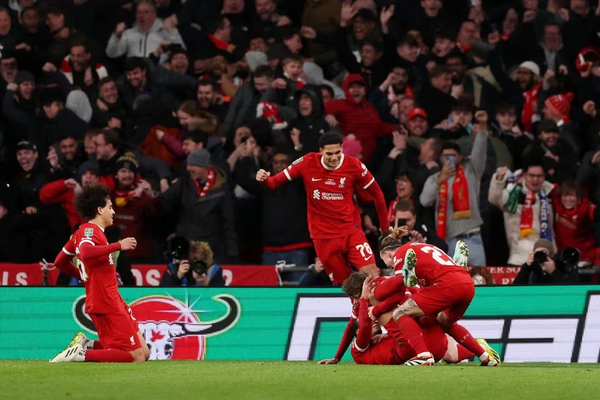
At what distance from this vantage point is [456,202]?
16906mm

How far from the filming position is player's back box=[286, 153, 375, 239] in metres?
14.1

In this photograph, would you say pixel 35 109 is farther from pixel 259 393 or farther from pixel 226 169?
pixel 259 393

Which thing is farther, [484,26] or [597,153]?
[484,26]

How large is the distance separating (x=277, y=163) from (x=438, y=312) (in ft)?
17.4

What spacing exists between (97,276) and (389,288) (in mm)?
2928

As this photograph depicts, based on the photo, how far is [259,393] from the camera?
8758mm

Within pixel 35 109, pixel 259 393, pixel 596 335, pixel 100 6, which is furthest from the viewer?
pixel 100 6

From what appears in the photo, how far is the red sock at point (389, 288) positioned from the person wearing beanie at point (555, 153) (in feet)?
20.5

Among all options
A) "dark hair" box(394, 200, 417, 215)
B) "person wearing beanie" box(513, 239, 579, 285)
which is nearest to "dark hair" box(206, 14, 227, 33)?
"dark hair" box(394, 200, 417, 215)

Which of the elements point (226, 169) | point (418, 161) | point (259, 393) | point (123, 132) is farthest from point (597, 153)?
point (259, 393)

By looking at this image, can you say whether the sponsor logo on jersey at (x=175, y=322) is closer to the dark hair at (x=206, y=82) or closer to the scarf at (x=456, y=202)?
the scarf at (x=456, y=202)

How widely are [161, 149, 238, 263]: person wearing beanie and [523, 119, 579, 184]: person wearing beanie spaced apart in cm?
441

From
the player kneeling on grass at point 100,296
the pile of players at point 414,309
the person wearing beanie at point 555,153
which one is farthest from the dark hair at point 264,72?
the player kneeling on grass at point 100,296

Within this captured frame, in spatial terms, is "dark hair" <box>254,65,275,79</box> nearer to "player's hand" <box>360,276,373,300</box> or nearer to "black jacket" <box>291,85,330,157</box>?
"black jacket" <box>291,85,330,157</box>
